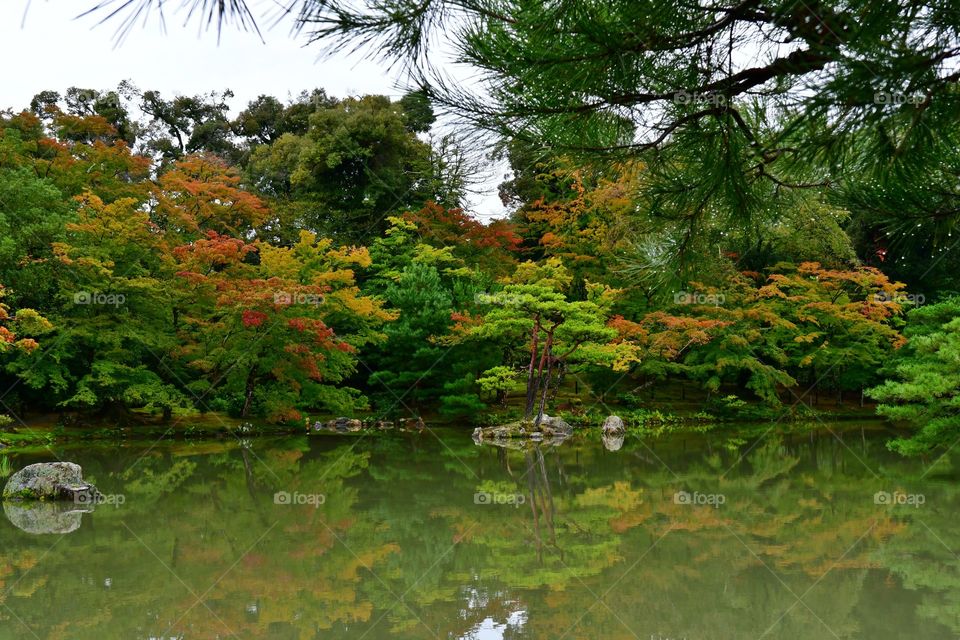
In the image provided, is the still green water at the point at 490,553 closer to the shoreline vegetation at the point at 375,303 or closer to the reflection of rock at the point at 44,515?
the reflection of rock at the point at 44,515

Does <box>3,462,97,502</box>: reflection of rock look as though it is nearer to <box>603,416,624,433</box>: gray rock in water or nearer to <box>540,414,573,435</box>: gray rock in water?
<box>540,414,573,435</box>: gray rock in water

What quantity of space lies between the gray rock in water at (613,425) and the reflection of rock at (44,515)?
8.94 metres

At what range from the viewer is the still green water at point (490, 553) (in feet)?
13.5

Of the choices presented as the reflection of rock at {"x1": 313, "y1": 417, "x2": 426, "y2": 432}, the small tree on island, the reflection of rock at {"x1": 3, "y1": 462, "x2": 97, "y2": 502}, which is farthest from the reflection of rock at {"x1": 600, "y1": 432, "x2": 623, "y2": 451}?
the reflection of rock at {"x1": 3, "y1": 462, "x2": 97, "y2": 502}

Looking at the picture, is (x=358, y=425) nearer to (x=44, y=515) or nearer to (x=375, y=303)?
(x=375, y=303)

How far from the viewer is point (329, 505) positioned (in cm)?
734

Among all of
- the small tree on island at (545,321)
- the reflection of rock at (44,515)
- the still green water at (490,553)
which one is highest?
the small tree on island at (545,321)

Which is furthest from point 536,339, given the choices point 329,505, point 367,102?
point 367,102

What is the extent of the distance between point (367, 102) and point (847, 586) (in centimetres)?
1613

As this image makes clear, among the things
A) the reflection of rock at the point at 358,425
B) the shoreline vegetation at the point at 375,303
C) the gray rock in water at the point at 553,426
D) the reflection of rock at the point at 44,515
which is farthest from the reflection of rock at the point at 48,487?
the gray rock in water at the point at 553,426

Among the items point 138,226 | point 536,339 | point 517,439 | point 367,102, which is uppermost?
point 367,102

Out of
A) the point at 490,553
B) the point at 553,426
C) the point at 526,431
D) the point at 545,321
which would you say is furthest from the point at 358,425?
the point at 490,553

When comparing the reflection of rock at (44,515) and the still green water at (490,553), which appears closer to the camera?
the still green water at (490,553)

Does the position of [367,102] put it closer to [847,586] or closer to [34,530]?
[34,530]
